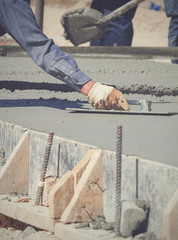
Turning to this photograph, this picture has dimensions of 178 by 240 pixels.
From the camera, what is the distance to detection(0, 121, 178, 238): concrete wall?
2525 mm

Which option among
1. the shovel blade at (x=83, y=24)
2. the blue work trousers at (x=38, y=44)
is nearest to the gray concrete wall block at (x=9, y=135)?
the blue work trousers at (x=38, y=44)

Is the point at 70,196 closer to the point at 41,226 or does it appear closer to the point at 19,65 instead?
the point at 41,226

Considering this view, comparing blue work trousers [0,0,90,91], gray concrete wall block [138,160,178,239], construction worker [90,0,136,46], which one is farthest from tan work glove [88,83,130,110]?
construction worker [90,0,136,46]

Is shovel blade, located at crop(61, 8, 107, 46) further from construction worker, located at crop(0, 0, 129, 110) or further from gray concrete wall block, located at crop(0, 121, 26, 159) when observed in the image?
gray concrete wall block, located at crop(0, 121, 26, 159)

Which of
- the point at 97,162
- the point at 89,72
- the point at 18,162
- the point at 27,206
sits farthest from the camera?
the point at 89,72

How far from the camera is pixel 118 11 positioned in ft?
24.7

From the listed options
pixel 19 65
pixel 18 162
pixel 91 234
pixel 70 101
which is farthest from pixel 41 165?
pixel 19 65

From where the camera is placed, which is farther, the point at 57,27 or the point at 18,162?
the point at 57,27

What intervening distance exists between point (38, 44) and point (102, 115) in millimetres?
729

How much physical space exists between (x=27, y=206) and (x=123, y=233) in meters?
0.74

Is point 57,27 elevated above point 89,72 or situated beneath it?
elevated above

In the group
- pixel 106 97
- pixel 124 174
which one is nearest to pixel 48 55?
pixel 106 97

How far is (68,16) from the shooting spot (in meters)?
7.64

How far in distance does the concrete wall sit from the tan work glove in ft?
3.01
